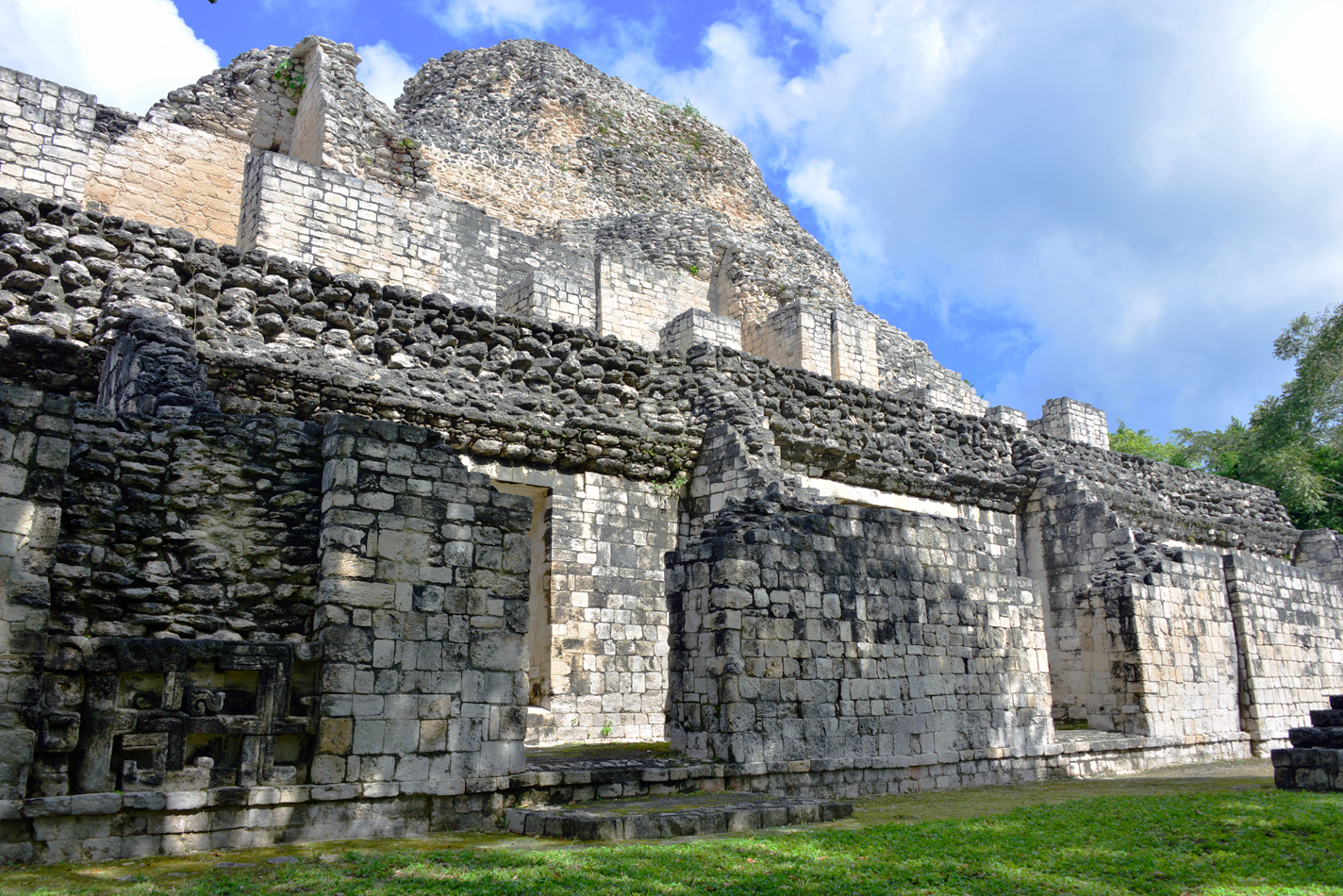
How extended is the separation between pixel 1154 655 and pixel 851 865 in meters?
9.34

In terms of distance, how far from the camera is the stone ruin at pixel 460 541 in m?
5.80

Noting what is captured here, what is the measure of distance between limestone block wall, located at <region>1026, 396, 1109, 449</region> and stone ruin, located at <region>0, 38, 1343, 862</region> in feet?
7.88

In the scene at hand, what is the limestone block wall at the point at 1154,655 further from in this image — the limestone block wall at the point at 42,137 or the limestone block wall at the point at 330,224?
the limestone block wall at the point at 42,137

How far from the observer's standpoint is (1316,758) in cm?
914

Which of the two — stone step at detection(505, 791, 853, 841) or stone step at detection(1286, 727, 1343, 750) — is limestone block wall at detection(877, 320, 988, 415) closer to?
stone step at detection(1286, 727, 1343, 750)

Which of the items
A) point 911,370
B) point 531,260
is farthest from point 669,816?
point 911,370

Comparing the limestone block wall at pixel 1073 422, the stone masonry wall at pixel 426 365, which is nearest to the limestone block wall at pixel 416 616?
the stone masonry wall at pixel 426 365

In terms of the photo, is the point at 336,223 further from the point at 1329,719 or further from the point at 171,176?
the point at 1329,719

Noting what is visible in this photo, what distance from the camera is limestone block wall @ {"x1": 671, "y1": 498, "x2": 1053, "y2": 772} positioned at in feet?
28.0

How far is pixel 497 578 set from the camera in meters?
7.22

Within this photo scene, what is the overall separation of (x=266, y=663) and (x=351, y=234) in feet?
29.8

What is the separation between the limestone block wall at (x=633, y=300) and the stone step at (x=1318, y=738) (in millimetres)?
12275

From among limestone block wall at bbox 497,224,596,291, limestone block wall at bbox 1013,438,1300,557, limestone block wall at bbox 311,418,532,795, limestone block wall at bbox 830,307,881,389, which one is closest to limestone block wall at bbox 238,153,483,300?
limestone block wall at bbox 497,224,596,291

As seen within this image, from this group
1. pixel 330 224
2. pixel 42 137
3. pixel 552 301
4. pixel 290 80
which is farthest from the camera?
pixel 290 80
